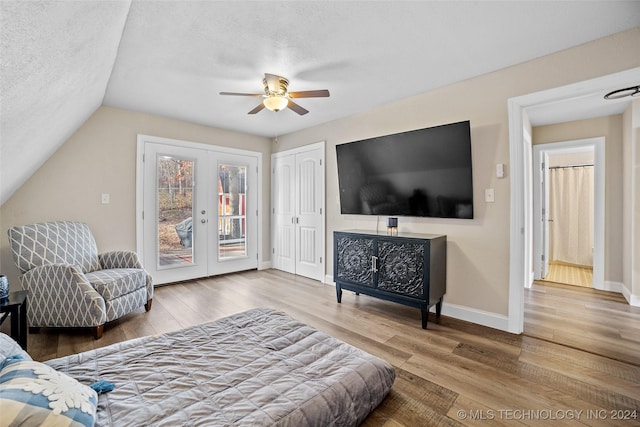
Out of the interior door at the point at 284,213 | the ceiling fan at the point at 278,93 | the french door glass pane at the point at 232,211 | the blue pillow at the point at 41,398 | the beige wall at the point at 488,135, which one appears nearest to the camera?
the blue pillow at the point at 41,398

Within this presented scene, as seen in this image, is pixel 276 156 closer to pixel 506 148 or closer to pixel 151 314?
pixel 151 314

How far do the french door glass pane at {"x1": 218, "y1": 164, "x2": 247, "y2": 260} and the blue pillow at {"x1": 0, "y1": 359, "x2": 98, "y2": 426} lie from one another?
11.7ft

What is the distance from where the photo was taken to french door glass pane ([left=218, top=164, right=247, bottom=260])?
4.61m

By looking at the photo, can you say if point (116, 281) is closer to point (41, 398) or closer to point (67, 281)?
point (67, 281)

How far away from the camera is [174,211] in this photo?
411cm

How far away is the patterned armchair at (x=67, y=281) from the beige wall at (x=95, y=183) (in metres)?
0.45

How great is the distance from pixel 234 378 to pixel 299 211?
11.3ft

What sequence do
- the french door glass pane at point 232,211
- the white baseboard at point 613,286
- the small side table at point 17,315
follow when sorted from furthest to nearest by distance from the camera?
the french door glass pane at point 232,211 → the white baseboard at point 613,286 → the small side table at point 17,315

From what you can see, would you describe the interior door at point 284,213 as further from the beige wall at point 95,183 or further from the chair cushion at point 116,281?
the chair cushion at point 116,281

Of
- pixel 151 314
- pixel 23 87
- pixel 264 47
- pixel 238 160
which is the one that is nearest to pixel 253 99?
pixel 264 47

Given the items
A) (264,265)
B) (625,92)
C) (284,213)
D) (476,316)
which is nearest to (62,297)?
(264,265)

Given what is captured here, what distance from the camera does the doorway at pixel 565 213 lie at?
440 cm

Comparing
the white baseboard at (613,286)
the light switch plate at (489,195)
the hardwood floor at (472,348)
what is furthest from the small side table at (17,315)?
the white baseboard at (613,286)

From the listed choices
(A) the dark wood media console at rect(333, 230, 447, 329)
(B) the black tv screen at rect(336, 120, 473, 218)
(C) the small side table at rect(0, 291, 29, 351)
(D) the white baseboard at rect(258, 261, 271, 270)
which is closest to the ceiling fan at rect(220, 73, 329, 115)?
(B) the black tv screen at rect(336, 120, 473, 218)
